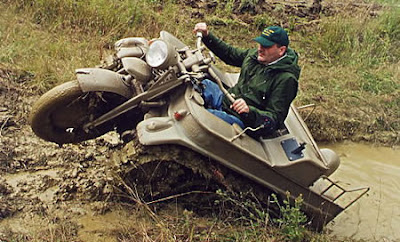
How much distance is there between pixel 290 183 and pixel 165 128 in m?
1.11

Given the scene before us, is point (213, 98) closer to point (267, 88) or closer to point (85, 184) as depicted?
point (267, 88)

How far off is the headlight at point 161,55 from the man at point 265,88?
0.40m

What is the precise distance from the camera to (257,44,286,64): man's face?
3594mm

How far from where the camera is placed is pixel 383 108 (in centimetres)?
631

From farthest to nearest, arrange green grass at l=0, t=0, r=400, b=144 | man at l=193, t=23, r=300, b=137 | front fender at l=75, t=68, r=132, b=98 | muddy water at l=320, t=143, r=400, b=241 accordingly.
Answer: green grass at l=0, t=0, r=400, b=144 → muddy water at l=320, t=143, r=400, b=241 → man at l=193, t=23, r=300, b=137 → front fender at l=75, t=68, r=132, b=98

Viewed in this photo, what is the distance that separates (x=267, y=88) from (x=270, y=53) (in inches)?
10.7

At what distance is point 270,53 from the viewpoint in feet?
11.9

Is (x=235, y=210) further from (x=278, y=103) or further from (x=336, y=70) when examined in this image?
(x=336, y=70)

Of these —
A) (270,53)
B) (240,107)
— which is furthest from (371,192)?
(240,107)

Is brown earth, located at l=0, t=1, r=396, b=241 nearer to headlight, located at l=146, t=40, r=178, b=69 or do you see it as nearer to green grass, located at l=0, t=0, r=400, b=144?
headlight, located at l=146, t=40, r=178, b=69

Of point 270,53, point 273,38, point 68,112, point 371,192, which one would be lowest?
point 371,192

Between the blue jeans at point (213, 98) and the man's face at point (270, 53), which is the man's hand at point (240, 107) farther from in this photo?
the man's face at point (270, 53)

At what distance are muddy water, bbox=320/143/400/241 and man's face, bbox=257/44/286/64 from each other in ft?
6.08

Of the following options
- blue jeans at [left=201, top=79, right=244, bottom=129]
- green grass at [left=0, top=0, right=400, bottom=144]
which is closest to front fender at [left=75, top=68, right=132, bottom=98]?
blue jeans at [left=201, top=79, right=244, bottom=129]
